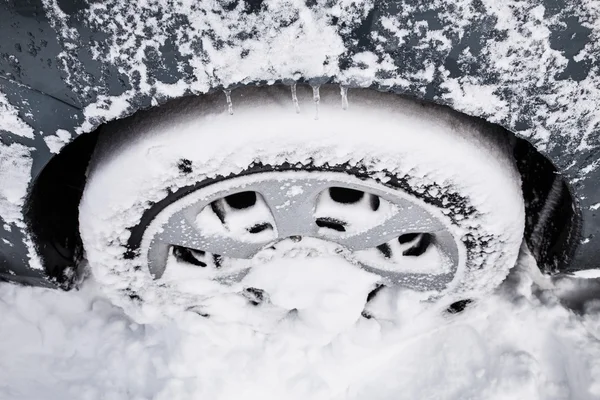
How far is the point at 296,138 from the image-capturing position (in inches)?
43.5

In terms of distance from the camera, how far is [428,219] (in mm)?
1300

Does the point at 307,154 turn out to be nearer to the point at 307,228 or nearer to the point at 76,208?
the point at 307,228

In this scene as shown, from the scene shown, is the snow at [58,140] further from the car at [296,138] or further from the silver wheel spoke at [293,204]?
the silver wheel spoke at [293,204]

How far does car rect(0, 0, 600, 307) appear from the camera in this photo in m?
0.93

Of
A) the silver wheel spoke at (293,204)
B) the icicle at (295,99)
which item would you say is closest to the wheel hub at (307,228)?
the silver wheel spoke at (293,204)

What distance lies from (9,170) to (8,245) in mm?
288

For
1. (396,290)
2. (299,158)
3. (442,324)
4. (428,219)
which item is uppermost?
(299,158)

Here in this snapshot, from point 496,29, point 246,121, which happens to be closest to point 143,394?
point 246,121

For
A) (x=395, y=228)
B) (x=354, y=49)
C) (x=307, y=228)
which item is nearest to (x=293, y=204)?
(x=307, y=228)

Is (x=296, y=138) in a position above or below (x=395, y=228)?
above

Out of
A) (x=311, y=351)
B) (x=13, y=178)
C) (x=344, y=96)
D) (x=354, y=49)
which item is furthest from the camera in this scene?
(x=311, y=351)

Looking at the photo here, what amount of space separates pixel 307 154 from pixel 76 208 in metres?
0.75

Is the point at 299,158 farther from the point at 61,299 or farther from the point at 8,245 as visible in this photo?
the point at 61,299

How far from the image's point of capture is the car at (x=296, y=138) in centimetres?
93
